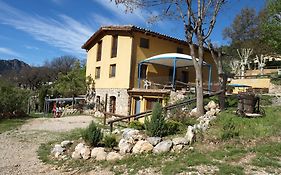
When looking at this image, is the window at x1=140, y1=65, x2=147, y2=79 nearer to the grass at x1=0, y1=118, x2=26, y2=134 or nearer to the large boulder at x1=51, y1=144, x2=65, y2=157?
the grass at x1=0, y1=118, x2=26, y2=134

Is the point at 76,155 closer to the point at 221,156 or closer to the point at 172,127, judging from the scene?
the point at 172,127

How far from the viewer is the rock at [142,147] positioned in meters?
8.43

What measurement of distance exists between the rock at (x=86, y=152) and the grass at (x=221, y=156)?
212mm

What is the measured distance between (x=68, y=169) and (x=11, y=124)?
436 inches

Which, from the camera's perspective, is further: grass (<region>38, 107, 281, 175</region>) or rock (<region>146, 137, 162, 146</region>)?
rock (<region>146, 137, 162, 146</region>)

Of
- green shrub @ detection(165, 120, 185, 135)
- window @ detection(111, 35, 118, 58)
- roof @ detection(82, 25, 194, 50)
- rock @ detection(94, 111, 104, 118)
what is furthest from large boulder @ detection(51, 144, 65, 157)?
window @ detection(111, 35, 118, 58)

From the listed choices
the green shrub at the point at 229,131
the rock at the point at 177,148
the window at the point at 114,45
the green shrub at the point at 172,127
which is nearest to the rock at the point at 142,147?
the rock at the point at 177,148

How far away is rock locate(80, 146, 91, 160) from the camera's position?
881 cm

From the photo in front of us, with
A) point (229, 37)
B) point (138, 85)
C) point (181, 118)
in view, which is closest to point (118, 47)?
point (138, 85)

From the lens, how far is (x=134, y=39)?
2131 centimetres

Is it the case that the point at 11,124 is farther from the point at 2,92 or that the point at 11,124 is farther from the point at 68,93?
the point at 68,93

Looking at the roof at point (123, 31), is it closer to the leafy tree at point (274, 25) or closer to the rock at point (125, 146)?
the leafy tree at point (274, 25)

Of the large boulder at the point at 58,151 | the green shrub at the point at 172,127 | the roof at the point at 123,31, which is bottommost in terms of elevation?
the large boulder at the point at 58,151

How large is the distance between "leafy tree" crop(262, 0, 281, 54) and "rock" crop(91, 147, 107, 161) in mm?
20351
